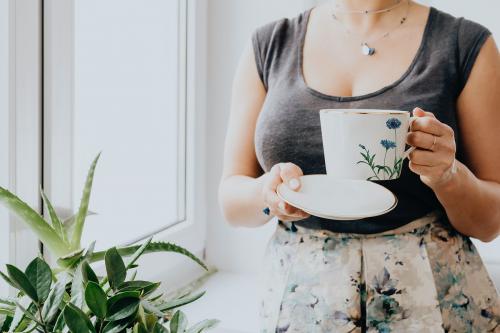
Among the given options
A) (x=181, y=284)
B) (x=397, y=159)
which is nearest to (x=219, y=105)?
(x=181, y=284)

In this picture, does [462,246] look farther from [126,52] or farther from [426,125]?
[126,52]

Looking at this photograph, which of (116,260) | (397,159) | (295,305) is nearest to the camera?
(116,260)

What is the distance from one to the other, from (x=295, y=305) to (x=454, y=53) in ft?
1.58

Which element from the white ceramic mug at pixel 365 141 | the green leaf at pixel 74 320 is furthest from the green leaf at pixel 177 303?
the white ceramic mug at pixel 365 141

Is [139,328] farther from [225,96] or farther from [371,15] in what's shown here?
[225,96]

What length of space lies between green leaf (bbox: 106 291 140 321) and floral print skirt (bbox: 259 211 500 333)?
44 centimetres

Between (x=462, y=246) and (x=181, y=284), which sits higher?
(x=462, y=246)

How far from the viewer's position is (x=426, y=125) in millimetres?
684

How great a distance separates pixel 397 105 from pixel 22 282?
2.04 ft

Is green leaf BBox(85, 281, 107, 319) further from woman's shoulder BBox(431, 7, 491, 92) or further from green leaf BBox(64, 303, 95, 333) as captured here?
woman's shoulder BBox(431, 7, 491, 92)

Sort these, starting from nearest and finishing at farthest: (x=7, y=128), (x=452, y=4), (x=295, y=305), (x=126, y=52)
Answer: (x=7, y=128) < (x=295, y=305) < (x=126, y=52) < (x=452, y=4)

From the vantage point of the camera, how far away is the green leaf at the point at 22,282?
0.48m

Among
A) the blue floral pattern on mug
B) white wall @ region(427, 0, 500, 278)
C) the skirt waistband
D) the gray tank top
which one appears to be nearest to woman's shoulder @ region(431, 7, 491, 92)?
the gray tank top

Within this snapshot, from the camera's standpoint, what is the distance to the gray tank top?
0.89 metres
